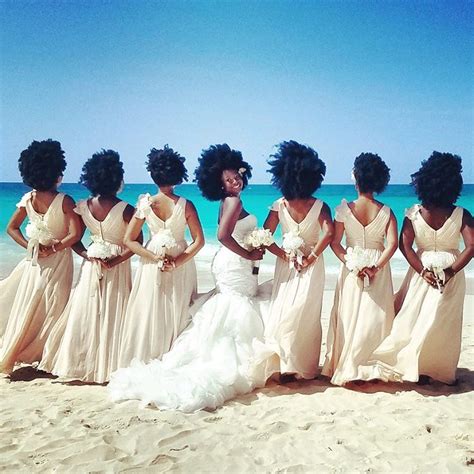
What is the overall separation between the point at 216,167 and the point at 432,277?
97.5 inches

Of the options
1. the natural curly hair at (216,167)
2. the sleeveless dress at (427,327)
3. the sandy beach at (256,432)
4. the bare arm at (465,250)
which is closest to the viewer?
the sandy beach at (256,432)

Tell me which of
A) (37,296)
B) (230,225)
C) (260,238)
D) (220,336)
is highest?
(230,225)

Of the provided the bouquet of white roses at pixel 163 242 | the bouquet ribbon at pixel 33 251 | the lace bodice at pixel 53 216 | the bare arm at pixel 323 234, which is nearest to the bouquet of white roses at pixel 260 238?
the bare arm at pixel 323 234

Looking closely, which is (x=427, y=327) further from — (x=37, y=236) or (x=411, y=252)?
(x=37, y=236)

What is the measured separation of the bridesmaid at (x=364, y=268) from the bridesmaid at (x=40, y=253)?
112 inches

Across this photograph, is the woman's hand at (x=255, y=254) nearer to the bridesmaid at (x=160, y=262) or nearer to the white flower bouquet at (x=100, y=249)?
the bridesmaid at (x=160, y=262)

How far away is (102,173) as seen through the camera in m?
6.29

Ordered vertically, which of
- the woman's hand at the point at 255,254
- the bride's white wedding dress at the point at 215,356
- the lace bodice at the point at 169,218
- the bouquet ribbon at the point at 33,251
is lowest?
the bride's white wedding dress at the point at 215,356

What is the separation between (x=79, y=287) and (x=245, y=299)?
175 centimetres

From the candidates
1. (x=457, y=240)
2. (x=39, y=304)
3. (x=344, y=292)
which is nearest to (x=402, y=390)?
(x=344, y=292)

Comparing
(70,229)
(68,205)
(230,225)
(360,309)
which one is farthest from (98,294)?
(360,309)

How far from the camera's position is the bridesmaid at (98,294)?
6.27m

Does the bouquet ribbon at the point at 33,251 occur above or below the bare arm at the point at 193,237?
below

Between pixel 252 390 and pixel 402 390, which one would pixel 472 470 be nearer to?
pixel 402 390
